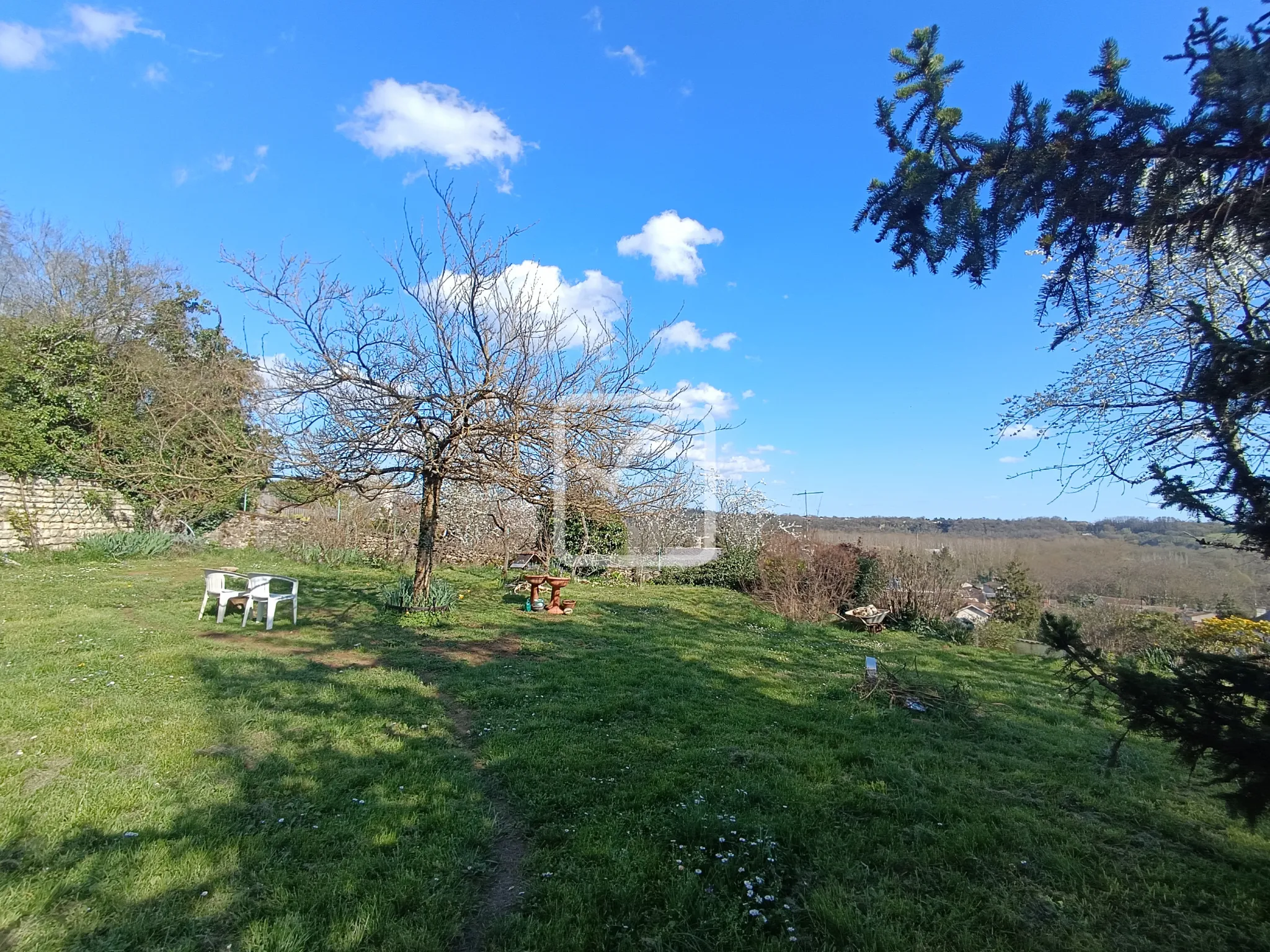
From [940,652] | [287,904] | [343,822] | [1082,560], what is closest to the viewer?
[287,904]

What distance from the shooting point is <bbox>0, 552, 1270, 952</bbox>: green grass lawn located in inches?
88.7

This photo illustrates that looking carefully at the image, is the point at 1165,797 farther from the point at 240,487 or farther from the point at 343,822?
the point at 240,487

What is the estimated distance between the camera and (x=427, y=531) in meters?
8.27

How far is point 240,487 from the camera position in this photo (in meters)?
7.43

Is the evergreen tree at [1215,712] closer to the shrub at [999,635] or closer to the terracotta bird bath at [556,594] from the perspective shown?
the terracotta bird bath at [556,594]

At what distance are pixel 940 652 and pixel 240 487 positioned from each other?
33.4 ft

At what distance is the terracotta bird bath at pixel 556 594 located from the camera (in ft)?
31.2

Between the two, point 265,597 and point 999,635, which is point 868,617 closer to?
point 999,635

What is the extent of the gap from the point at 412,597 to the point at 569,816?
635 cm

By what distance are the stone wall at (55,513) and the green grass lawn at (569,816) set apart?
392 inches

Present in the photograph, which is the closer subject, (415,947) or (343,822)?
(415,947)

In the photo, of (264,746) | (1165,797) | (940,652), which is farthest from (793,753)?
(940,652)

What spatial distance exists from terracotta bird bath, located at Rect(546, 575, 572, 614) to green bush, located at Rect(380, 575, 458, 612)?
158 cm

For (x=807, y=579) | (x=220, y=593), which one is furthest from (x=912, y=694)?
(x=220, y=593)
